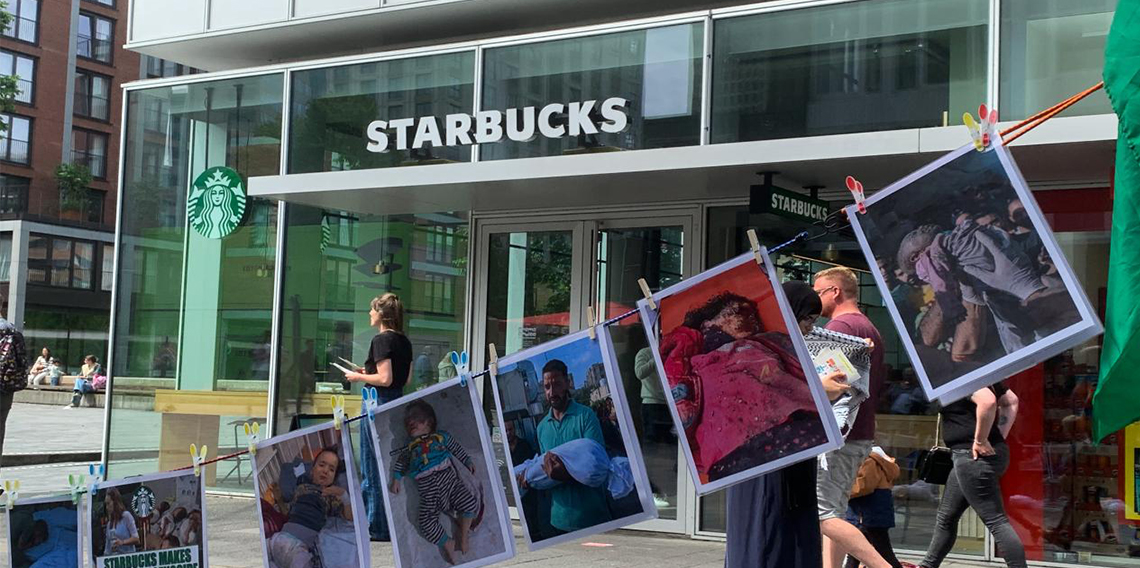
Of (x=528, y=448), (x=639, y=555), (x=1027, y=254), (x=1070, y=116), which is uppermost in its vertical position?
(x=1070, y=116)

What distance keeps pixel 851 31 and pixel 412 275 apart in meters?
4.53

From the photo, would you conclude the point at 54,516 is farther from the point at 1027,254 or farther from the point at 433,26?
the point at 433,26

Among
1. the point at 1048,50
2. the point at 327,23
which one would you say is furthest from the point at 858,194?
the point at 327,23

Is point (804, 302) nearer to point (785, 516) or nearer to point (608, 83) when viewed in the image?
point (785, 516)

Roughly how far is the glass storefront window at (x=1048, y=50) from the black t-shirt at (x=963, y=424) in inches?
89.7

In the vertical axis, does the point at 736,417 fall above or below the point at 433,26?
below

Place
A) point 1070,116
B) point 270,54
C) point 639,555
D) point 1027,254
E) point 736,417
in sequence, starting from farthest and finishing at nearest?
point 270,54 < point 639,555 < point 1070,116 < point 736,417 < point 1027,254

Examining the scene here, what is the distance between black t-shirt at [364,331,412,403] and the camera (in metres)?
8.60

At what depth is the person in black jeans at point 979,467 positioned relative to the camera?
7004mm

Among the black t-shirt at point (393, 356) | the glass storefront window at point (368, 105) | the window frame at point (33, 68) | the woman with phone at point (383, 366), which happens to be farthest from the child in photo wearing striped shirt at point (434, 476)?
the window frame at point (33, 68)

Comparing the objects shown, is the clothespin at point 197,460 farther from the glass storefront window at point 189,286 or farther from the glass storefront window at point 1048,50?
the glass storefront window at point 189,286

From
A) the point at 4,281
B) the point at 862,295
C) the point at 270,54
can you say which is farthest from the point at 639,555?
the point at 4,281

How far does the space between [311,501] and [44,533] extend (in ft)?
4.36

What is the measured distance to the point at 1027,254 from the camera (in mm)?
3645
